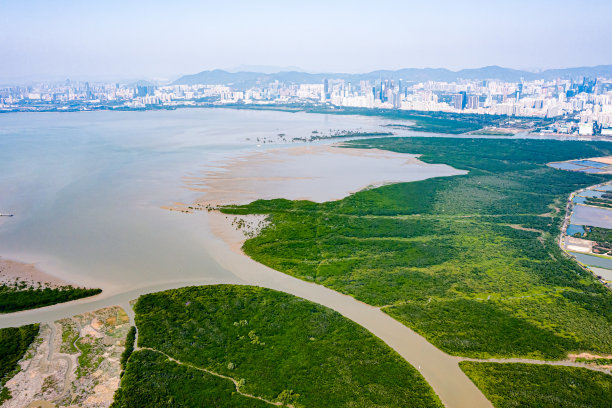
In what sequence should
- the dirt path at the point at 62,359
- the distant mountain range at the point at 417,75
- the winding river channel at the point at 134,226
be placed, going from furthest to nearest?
1. the distant mountain range at the point at 417,75
2. the winding river channel at the point at 134,226
3. the dirt path at the point at 62,359

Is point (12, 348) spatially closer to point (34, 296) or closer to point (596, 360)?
point (34, 296)

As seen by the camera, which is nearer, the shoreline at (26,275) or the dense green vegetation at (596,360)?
the dense green vegetation at (596,360)

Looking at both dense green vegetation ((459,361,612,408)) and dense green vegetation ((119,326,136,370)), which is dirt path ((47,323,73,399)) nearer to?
dense green vegetation ((119,326,136,370))

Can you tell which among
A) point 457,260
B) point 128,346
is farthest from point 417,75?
point 128,346

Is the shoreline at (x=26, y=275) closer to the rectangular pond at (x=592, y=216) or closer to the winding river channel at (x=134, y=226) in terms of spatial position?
the winding river channel at (x=134, y=226)

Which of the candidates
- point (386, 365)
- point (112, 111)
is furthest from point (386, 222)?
point (112, 111)

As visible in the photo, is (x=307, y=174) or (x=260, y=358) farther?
(x=307, y=174)

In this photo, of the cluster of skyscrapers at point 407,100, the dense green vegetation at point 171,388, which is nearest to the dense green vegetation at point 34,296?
the dense green vegetation at point 171,388
